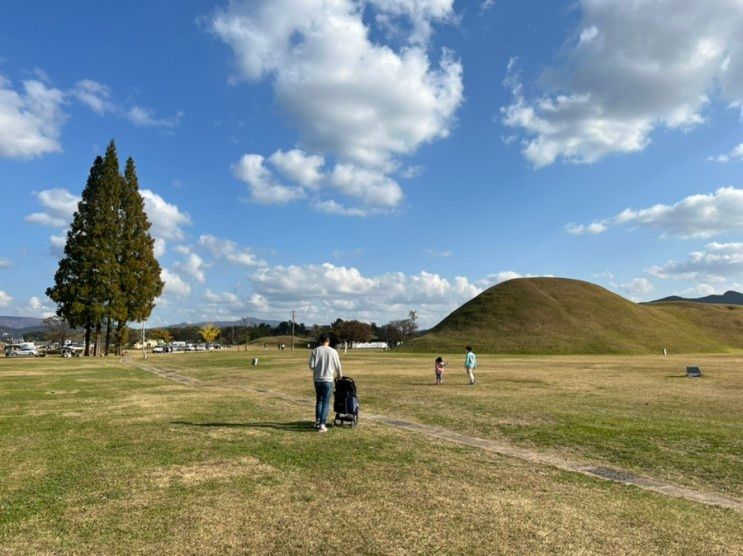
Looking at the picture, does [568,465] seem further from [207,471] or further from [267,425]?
[267,425]

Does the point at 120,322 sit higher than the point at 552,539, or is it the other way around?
the point at 120,322

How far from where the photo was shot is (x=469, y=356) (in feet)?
88.4

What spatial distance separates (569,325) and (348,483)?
110721 mm

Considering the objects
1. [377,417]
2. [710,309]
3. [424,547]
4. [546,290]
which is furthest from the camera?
[710,309]

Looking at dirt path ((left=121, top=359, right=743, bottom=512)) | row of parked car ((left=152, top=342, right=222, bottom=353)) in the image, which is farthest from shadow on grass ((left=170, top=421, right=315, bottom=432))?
row of parked car ((left=152, top=342, right=222, bottom=353))

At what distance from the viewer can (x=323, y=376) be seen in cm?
1238

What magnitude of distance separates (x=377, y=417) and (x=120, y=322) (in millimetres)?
54200

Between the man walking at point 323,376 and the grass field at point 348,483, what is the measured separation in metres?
0.47

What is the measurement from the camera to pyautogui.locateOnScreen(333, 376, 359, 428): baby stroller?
498 inches

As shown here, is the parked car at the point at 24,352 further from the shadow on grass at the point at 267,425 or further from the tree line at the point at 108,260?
the shadow on grass at the point at 267,425

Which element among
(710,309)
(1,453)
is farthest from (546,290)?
(1,453)

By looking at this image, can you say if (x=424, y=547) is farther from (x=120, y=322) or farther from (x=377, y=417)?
(x=120, y=322)

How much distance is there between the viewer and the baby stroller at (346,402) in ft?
41.5

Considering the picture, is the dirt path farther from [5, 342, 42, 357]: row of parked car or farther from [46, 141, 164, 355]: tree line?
[5, 342, 42, 357]: row of parked car
